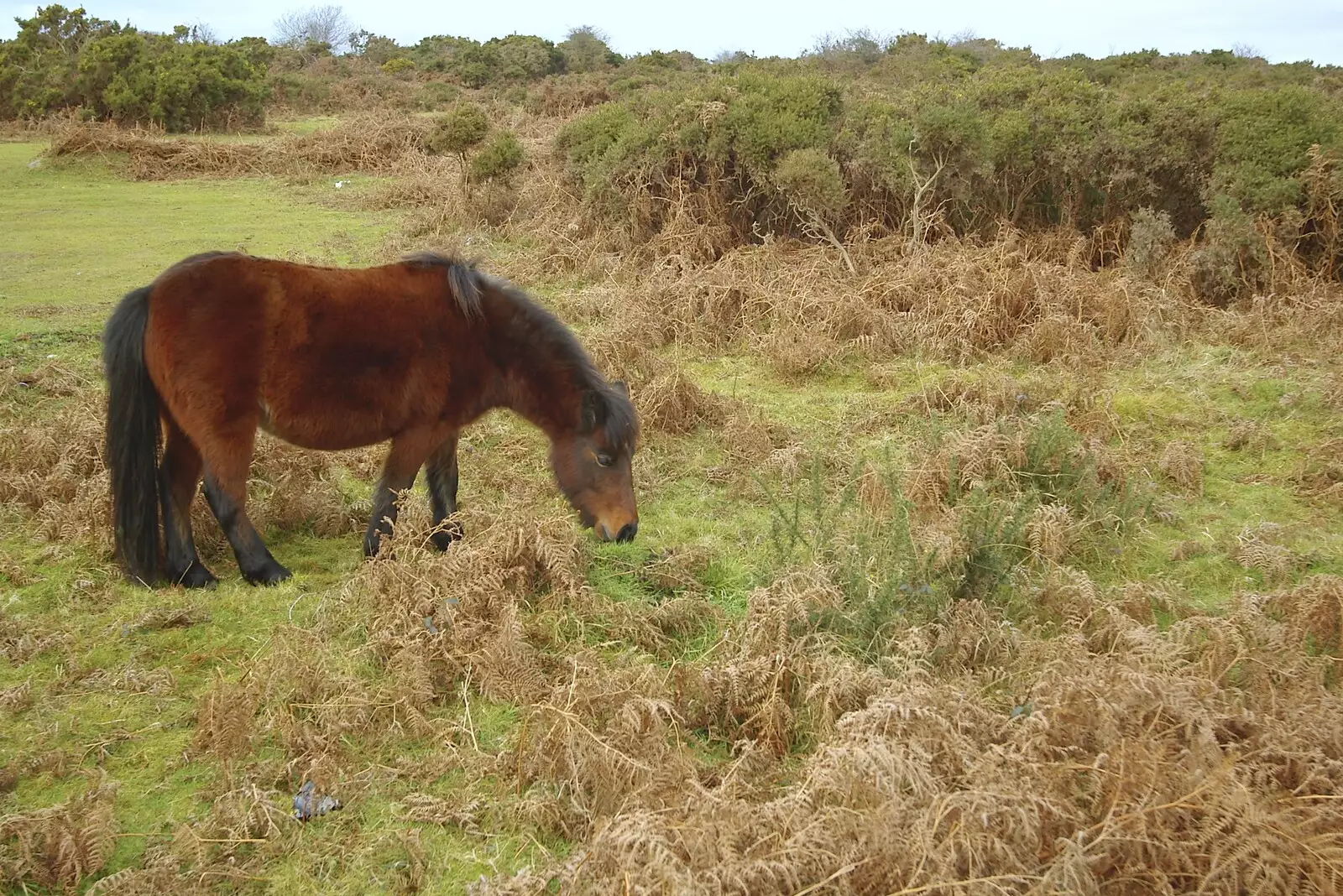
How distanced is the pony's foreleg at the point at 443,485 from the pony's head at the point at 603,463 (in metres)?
0.68

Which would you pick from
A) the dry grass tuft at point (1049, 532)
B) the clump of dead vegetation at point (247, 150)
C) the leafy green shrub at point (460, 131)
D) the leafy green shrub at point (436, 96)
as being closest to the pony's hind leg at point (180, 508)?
the dry grass tuft at point (1049, 532)

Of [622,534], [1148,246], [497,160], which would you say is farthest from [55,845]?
[497,160]

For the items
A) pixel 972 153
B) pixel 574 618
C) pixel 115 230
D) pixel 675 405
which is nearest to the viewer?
pixel 574 618

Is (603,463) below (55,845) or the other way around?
the other way around

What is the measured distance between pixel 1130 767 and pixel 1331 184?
25.9 ft

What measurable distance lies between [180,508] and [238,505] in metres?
0.40

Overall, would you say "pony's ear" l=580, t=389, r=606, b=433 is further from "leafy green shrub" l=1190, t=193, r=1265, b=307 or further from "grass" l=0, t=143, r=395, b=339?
"leafy green shrub" l=1190, t=193, r=1265, b=307

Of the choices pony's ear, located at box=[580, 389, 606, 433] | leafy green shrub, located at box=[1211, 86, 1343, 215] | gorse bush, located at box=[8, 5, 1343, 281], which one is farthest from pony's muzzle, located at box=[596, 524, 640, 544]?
leafy green shrub, located at box=[1211, 86, 1343, 215]

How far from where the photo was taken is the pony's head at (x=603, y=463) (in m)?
4.75

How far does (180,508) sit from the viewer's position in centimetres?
475

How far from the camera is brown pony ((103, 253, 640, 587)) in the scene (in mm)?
4359

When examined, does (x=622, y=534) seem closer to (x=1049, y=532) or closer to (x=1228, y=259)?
(x=1049, y=532)

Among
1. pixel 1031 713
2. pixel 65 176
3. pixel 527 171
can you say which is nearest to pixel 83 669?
pixel 1031 713

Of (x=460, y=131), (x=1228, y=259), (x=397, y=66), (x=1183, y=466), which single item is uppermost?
(x=397, y=66)
